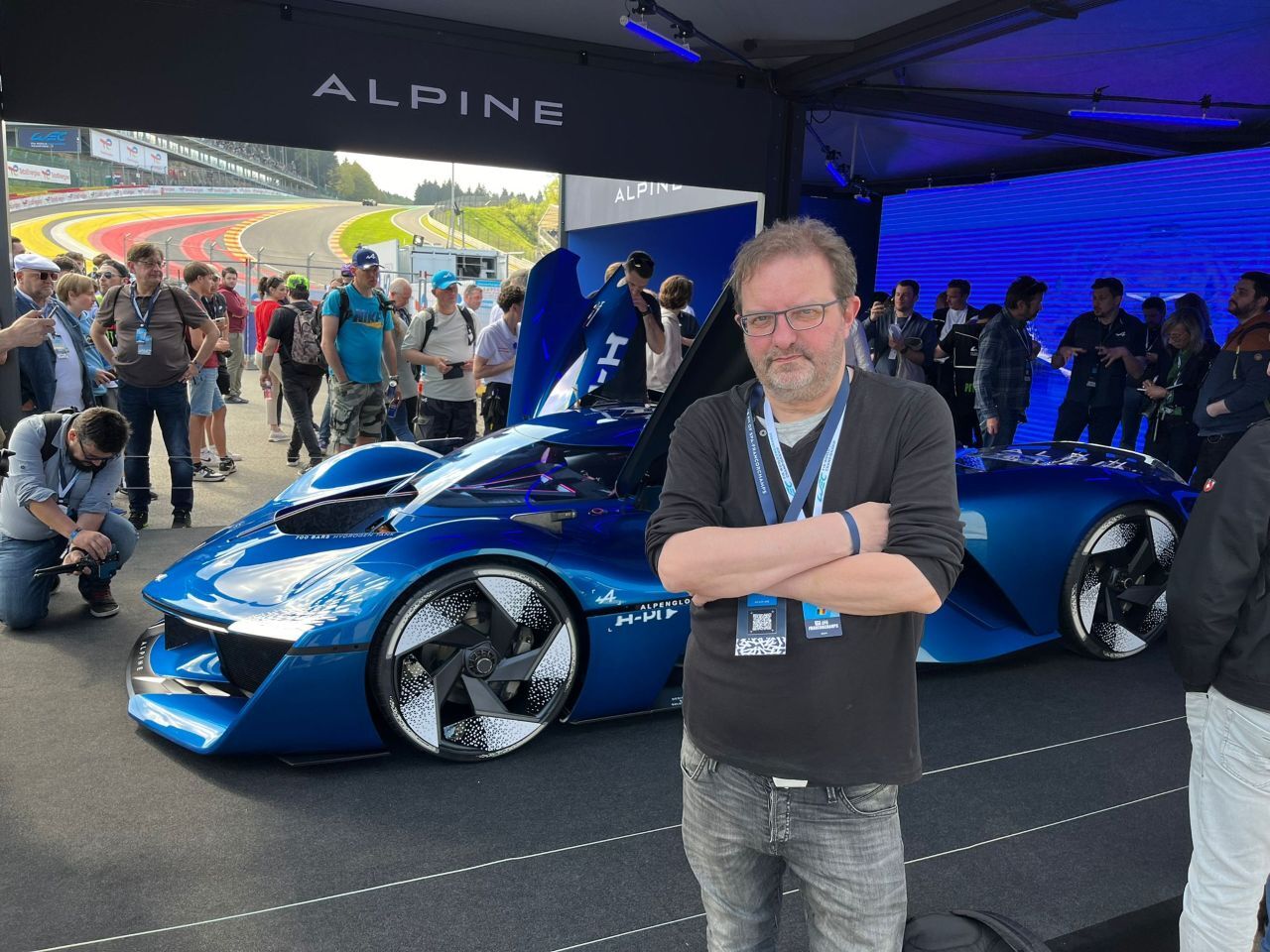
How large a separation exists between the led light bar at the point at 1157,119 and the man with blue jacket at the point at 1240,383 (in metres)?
2.71

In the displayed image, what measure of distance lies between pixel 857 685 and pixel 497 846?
1640mm

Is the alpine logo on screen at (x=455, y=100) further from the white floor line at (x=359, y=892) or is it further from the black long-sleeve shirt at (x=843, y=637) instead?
the black long-sleeve shirt at (x=843, y=637)

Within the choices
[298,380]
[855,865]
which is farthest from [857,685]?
[298,380]

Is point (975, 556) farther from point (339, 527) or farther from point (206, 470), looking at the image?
point (206, 470)

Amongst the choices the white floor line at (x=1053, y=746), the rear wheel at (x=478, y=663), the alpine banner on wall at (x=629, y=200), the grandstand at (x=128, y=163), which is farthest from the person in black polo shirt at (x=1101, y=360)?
the grandstand at (x=128, y=163)

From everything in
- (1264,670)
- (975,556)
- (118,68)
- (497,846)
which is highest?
(118,68)

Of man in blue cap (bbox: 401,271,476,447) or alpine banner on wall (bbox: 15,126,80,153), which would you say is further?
alpine banner on wall (bbox: 15,126,80,153)

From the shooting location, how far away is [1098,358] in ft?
24.9

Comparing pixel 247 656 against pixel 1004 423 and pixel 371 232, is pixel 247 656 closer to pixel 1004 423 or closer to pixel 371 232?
pixel 1004 423

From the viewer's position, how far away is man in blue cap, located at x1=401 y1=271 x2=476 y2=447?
7.09 metres

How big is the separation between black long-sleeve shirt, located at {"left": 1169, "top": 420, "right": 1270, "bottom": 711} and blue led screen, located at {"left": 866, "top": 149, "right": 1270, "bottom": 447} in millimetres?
8360

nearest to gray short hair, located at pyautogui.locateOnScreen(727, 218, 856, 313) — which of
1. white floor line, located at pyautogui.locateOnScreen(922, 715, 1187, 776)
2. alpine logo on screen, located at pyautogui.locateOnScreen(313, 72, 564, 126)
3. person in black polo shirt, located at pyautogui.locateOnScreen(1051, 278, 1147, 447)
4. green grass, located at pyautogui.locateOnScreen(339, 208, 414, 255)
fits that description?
white floor line, located at pyautogui.locateOnScreen(922, 715, 1187, 776)

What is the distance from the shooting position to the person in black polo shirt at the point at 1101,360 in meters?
7.43

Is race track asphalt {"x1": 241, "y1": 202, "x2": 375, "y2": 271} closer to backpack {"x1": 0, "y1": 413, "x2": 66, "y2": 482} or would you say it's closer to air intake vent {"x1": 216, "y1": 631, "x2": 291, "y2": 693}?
backpack {"x1": 0, "y1": 413, "x2": 66, "y2": 482}
